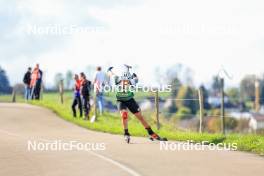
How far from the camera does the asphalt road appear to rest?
11.6m

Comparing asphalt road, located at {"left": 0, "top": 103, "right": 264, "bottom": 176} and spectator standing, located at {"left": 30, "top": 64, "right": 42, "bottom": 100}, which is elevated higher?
spectator standing, located at {"left": 30, "top": 64, "right": 42, "bottom": 100}

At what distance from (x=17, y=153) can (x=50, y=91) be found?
44622mm

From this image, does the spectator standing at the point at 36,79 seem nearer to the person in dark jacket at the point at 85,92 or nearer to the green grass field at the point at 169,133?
the green grass field at the point at 169,133

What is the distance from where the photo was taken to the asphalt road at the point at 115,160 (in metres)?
11.6

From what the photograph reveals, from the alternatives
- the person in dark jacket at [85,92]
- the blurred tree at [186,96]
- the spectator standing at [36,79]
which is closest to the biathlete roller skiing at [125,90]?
the person in dark jacket at [85,92]

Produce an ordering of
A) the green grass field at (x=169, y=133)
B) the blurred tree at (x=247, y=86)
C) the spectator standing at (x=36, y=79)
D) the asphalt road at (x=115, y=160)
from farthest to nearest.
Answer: the blurred tree at (x=247, y=86) < the spectator standing at (x=36, y=79) < the green grass field at (x=169, y=133) < the asphalt road at (x=115, y=160)

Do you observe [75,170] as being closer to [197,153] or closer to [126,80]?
[197,153]

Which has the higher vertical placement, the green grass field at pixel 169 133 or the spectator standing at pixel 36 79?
the spectator standing at pixel 36 79

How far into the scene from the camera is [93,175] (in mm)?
11117

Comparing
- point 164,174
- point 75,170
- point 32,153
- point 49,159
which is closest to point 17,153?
point 32,153

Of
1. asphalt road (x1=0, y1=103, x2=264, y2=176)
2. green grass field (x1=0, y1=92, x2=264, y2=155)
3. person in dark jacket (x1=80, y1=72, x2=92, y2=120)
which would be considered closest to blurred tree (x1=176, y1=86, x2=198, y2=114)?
green grass field (x1=0, y1=92, x2=264, y2=155)

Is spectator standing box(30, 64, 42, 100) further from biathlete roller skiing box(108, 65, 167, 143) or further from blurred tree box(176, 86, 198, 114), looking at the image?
blurred tree box(176, 86, 198, 114)

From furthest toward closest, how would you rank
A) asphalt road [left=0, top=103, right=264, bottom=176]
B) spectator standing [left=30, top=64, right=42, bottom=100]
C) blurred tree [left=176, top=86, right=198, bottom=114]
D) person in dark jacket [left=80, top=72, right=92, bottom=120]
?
blurred tree [left=176, top=86, right=198, bottom=114] < spectator standing [left=30, top=64, right=42, bottom=100] < person in dark jacket [left=80, top=72, right=92, bottom=120] < asphalt road [left=0, top=103, right=264, bottom=176]

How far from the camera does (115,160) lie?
13.2 meters
